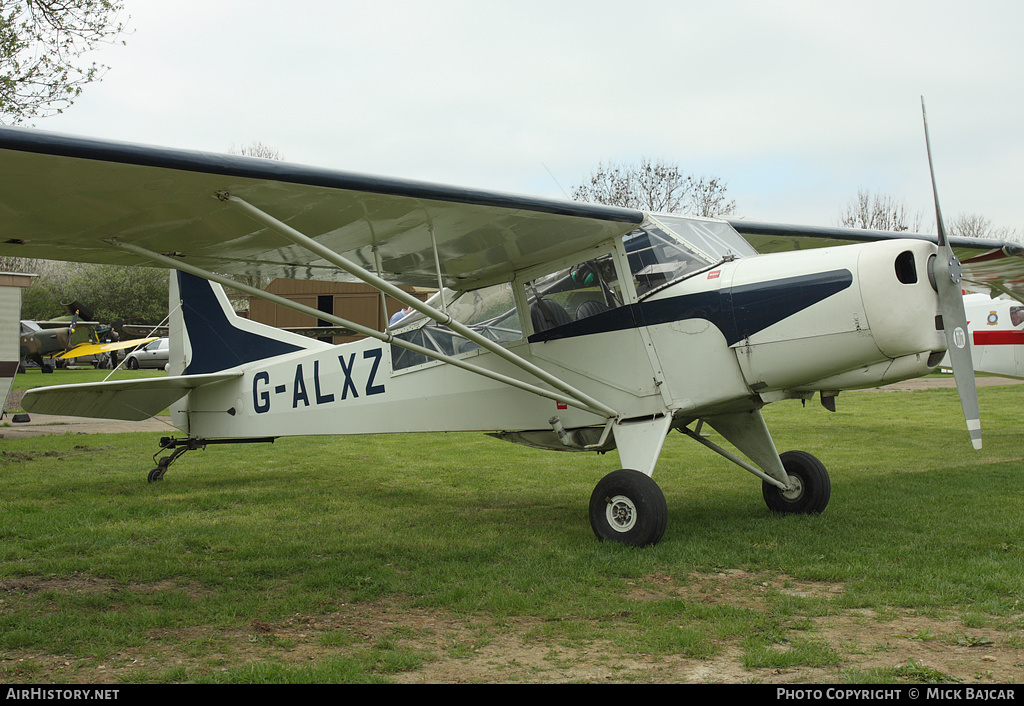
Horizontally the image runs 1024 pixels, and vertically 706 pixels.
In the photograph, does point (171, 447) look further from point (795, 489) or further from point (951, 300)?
point (951, 300)

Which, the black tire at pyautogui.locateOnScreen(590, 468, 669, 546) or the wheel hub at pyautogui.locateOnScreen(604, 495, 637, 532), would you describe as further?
the wheel hub at pyautogui.locateOnScreen(604, 495, 637, 532)

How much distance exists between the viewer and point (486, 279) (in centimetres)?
725

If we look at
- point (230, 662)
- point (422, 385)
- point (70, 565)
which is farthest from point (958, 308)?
point (70, 565)

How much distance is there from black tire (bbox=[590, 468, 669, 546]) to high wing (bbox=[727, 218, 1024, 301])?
10.8 ft

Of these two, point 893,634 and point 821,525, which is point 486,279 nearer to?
point 821,525

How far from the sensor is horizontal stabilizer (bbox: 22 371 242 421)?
305 inches

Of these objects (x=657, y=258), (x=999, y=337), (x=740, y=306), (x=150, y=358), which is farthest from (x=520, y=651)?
(x=150, y=358)

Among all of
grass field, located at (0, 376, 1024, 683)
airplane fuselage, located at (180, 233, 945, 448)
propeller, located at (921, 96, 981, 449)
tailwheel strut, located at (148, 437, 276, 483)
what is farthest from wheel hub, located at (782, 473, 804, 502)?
tailwheel strut, located at (148, 437, 276, 483)

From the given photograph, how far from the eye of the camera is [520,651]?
3.74 meters

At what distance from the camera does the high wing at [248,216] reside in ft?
14.4

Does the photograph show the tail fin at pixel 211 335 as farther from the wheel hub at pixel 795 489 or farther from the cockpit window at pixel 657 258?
the wheel hub at pixel 795 489

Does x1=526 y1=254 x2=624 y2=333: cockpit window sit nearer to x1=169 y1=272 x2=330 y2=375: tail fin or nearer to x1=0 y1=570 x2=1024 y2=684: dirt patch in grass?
x1=0 y1=570 x2=1024 y2=684: dirt patch in grass

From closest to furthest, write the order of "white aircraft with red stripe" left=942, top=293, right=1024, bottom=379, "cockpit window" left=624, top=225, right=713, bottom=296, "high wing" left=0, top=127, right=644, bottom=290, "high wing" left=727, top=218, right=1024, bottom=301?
"high wing" left=0, top=127, right=644, bottom=290 < "cockpit window" left=624, top=225, right=713, bottom=296 < "high wing" left=727, top=218, right=1024, bottom=301 < "white aircraft with red stripe" left=942, top=293, right=1024, bottom=379

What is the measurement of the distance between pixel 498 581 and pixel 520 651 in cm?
124
